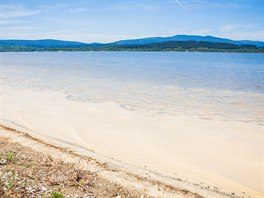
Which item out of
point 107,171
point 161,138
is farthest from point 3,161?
point 161,138

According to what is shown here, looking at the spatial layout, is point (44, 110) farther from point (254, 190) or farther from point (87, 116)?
point (254, 190)

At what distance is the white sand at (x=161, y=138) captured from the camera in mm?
9523

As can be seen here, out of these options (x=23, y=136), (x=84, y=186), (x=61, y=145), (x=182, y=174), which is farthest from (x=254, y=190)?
(x=23, y=136)

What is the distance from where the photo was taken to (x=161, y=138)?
12586 mm

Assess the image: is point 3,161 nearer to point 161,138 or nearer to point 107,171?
point 107,171

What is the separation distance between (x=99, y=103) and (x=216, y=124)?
24.7 ft

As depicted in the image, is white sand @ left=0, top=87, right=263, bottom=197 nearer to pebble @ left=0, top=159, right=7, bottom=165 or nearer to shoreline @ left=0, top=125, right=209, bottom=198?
shoreline @ left=0, top=125, right=209, bottom=198

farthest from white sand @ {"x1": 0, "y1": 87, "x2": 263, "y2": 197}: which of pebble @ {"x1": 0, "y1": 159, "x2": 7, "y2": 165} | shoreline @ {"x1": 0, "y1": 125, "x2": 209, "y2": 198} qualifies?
pebble @ {"x1": 0, "y1": 159, "x2": 7, "y2": 165}

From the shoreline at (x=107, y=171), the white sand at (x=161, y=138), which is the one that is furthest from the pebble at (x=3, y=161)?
the white sand at (x=161, y=138)

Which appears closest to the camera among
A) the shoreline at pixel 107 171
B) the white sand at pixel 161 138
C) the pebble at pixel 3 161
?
the shoreline at pixel 107 171

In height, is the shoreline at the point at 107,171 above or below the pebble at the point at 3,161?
below

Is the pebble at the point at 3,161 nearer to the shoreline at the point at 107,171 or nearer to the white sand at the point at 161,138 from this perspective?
the shoreline at the point at 107,171

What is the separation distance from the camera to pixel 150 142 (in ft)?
39.5

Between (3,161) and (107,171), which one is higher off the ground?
(3,161)
